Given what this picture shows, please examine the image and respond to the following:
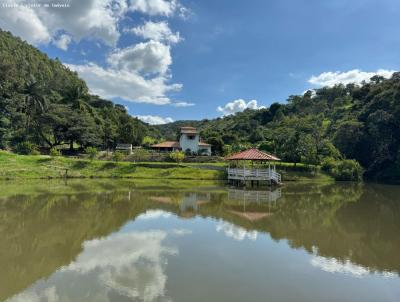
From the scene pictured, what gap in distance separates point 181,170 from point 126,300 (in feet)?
92.1

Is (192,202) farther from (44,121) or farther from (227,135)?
(227,135)

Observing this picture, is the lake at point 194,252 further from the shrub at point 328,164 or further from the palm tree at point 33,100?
the palm tree at point 33,100

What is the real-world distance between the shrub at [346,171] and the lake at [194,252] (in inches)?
824

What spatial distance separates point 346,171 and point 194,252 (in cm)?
3287

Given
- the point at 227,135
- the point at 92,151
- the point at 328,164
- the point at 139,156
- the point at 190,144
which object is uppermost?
the point at 227,135

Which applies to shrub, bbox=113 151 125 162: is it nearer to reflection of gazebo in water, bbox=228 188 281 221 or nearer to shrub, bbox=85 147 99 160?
shrub, bbox=85 147 99 160

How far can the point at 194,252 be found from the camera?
359 inches

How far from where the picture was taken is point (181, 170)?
112 ft

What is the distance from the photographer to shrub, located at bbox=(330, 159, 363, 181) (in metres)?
37.5

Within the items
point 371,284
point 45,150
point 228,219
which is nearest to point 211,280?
point 371,284

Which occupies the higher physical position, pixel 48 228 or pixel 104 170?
pixel 104 170

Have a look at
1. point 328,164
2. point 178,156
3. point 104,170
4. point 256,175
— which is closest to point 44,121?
point 104,170

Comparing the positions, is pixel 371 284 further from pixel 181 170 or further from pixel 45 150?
pixel 45 150

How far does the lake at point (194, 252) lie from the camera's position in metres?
6.56
